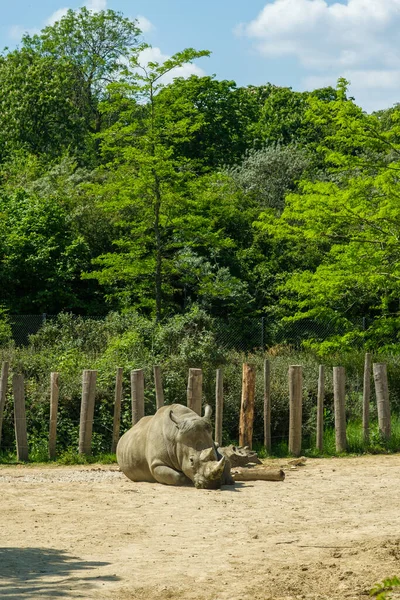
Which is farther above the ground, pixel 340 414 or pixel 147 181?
pixel 147 181

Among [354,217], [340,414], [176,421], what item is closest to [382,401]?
[340,414]

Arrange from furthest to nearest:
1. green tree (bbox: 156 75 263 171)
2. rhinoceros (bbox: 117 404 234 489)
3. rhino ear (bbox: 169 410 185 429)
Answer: green tree (bbox: 156 75 263 171), rhino ear (bbox: 169 410 185 429), rhinoceros (bbox: 117 404 234 489)

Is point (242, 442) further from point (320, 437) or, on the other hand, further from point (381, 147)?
point (381, 147)

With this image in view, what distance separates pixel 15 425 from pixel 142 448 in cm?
322

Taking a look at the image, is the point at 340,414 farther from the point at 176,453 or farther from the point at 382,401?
the point at 176,453

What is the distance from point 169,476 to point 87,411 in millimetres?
3229

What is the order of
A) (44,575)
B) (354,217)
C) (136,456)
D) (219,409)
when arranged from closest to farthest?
(44,575) < (136,456) < (219,409) < (354,217)

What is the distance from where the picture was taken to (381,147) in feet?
82.1

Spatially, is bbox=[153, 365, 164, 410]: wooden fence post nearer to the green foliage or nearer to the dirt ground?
the dirt ground

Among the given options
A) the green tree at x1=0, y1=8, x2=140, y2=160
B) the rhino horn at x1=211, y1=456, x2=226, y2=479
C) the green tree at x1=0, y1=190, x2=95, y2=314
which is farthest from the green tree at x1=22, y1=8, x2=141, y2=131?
the rhino horn at x1=211, y1=456, x2=226, y2=479

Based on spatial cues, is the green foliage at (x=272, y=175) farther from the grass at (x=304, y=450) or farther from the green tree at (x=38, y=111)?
the grass at (x=304, y=450)

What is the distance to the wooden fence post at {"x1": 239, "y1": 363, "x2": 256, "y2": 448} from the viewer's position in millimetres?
18344

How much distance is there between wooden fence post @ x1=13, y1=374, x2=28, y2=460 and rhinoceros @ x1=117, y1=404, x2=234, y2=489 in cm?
255

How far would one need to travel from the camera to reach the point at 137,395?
718 inches
